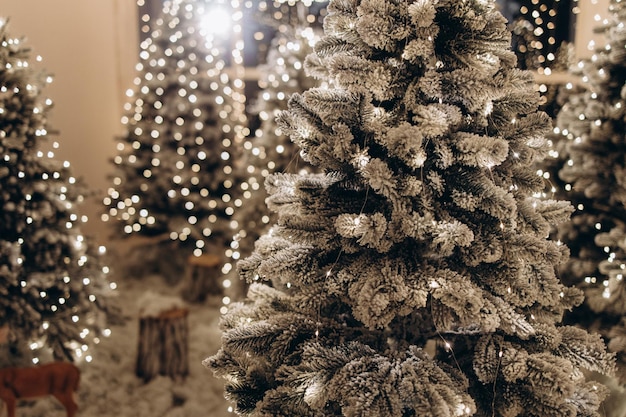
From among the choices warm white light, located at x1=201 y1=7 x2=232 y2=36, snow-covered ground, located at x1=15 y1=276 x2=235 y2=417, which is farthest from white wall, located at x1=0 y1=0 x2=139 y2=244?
snow-covered ground, located at x1=15 y1=276 x2=235 y2=417

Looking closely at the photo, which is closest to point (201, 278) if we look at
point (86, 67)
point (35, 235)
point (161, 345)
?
point (161, 345)

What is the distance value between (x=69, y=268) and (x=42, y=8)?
2104 millimetres

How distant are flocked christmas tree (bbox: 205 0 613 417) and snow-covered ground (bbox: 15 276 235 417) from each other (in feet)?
4.38

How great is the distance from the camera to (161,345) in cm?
320

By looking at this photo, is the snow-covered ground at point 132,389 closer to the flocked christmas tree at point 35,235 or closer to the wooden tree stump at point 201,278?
the flocked christmas tree at point 35,235

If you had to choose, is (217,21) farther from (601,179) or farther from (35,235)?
(601,179)

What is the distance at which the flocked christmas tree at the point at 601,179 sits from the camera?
103 inches

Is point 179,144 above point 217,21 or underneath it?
underneath

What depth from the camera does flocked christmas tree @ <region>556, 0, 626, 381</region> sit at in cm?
262

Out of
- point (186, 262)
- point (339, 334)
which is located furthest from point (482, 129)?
point (186, 262)

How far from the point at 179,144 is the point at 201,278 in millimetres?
1114

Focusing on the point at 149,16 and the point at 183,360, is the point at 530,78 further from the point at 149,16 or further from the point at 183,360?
the point at 149,16

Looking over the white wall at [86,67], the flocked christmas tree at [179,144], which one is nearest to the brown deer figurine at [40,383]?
the white wall at [86,67]

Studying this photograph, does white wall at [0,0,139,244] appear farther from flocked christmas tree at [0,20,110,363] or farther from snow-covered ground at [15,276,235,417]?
snow-covered ground at [15,276,235,417]
